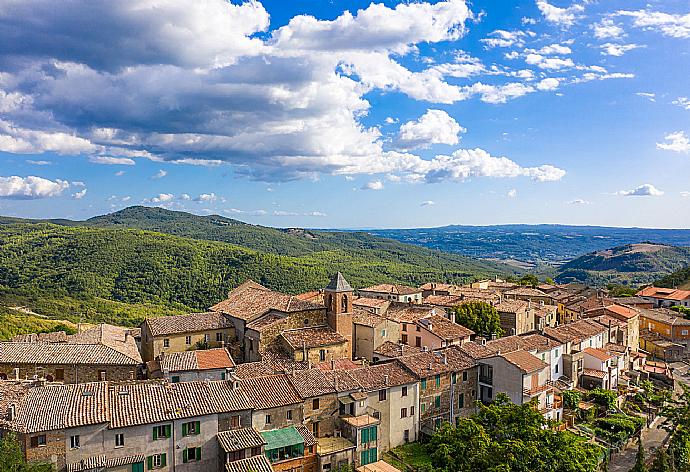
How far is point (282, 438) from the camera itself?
3184 centimetres

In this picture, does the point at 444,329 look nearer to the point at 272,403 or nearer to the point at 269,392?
the point at 269,392

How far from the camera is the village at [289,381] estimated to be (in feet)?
94.9

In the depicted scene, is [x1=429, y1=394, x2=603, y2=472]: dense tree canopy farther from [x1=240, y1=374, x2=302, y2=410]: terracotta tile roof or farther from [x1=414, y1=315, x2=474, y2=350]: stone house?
[x1=414, y1=315, x2=474, y2=350]: stone house

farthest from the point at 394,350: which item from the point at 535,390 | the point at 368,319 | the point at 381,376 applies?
the point at 535,390

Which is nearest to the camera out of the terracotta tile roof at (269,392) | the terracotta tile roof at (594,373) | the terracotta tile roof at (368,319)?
the terracotta tile roof at (269,392)

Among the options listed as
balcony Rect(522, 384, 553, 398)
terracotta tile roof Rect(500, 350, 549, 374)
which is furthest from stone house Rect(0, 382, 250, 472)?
balcony Rect(522, 384, 553, 398)

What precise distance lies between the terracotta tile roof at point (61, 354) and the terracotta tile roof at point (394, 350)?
22.1 meters

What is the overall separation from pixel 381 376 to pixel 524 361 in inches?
514

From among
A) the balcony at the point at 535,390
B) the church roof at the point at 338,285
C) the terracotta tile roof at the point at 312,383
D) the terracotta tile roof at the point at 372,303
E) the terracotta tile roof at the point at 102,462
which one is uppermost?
the church roof at the point at 338,285

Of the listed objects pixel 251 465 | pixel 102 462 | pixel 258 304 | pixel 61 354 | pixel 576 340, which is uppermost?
pixel 258 304

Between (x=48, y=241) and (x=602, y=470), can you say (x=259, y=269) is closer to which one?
(x=48, y=241)

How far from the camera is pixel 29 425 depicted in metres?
26.4

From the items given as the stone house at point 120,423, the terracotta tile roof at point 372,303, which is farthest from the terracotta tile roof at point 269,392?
the terracotta tile roof at point 372,303

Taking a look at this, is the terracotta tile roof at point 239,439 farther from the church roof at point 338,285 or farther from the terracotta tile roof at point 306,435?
the church roof at point 338,285
